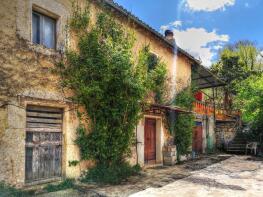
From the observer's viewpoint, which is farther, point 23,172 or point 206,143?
point 206,143

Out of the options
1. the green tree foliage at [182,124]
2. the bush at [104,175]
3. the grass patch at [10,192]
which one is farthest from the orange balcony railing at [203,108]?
the grass patch at [10,192]

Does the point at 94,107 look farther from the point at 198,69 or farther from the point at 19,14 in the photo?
the point at 198,69

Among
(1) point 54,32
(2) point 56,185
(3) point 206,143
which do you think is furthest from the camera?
(3) point 206,143

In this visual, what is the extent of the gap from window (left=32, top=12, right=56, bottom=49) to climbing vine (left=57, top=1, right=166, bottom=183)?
54 cm

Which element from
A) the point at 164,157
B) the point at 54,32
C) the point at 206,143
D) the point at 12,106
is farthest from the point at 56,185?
the point at 206,143

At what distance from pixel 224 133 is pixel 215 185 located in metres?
13.5

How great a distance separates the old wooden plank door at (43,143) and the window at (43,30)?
72.2 inches

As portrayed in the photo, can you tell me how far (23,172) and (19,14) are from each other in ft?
12.7

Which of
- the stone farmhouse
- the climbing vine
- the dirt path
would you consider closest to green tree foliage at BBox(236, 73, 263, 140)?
the dirt path

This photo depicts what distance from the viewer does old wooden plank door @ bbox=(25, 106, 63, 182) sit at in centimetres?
749

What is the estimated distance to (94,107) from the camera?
29.2ft

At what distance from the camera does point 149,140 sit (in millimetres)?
13055

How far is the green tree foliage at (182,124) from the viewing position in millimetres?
14196

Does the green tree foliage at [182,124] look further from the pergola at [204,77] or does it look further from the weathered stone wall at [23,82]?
the weathered stone wall at [23,82]
